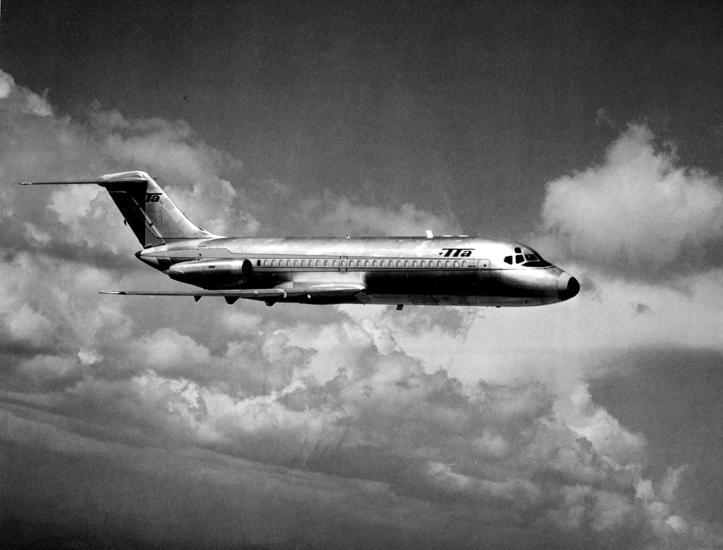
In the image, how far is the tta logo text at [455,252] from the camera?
35.9 meters

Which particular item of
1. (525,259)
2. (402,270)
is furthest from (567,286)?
(402,270)

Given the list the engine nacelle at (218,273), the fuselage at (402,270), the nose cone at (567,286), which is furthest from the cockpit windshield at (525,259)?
the engine nacelle at (218,273)

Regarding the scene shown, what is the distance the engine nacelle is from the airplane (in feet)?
0.12

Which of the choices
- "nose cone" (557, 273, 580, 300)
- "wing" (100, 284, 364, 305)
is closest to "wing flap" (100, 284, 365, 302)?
"wing" (100, 284, 364, 305)

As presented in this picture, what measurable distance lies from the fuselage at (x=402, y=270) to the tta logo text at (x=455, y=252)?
3 centimetres

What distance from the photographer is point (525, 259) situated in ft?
117

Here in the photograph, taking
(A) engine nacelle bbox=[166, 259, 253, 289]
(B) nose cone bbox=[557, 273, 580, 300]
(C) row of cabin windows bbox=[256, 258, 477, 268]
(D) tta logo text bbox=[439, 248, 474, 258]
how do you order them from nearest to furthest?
(B) nose cone bbox=[557, 273, 580, 300]
(C) row of cabin windows bbox=[256, 258, 477, 268]
(D) tta logo text bbox=[439, 248, 474, 258]
(A) engine nacelle bbox=[166, 259, 253, 289]

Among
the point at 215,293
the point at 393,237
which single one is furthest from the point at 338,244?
the point at 215,293

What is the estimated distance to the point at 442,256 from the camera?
3597 cm

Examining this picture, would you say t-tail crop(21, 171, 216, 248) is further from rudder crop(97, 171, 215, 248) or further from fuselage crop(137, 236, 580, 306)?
fuselage crop(137, 236, 580, 306)

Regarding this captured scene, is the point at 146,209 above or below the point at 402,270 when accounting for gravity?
above

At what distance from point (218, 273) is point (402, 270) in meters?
7.19

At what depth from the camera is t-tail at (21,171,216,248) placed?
140 ft

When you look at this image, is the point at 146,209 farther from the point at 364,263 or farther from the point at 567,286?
the point at 567,286
